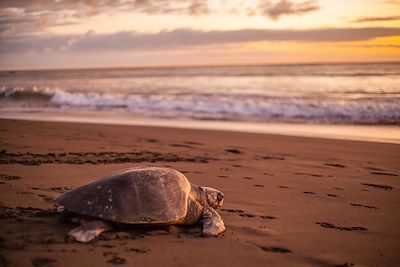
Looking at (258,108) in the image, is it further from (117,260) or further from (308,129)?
(117,260)

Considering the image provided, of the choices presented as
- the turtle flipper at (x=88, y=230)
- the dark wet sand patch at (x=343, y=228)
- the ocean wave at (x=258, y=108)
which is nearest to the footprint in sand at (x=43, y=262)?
the turtle flipper at (x=88, y=230)

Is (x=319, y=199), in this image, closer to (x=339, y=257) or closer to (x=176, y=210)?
(x=339, y=257)

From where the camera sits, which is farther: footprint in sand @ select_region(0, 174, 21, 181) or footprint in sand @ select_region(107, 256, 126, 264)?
footprint in sand @ select_region(0, 174, 21, 181)

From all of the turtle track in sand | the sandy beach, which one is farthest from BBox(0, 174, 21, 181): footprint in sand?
the turtle track in sand

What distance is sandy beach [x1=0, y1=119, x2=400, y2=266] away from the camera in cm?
325

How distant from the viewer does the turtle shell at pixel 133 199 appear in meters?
3.52

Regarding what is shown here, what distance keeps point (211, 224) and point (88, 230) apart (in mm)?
1131

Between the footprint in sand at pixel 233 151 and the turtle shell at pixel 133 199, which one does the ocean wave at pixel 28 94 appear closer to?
the footprint in sand at pixel 233 151

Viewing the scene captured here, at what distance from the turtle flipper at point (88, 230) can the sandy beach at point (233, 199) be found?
72mm

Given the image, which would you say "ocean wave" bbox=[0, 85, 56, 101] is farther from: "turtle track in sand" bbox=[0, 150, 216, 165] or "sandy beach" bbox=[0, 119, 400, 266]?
"turtle track in sand" bbox=[0, 150, 216, 165]

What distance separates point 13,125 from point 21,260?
9.30 meters

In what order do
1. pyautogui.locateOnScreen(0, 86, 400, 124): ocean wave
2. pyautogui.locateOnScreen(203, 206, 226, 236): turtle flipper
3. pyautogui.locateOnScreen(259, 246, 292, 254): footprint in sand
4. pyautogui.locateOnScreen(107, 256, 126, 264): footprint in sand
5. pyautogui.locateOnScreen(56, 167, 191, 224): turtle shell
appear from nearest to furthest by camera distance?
pyautogui.locateOnScreen(107, 256, 126, 264): footprint in sand
pyautogui.locateOnScreen(259, 246, 292, 254): footprint in sand
pyautogui.locateOnScreen(56, 167, 191, 224): turtle shell
pyautogui.locateOnScreen(203, 206, 226, 236): turtle flipper
pyautogui.locateOnScreen(0, 86, 400, 124): ocean wave

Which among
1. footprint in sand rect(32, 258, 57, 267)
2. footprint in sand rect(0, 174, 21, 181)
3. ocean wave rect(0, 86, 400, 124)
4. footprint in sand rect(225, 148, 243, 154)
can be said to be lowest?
footprint in sand rect(32, 258, 57, 267)

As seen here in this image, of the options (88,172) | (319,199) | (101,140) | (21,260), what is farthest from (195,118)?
(21,260)
